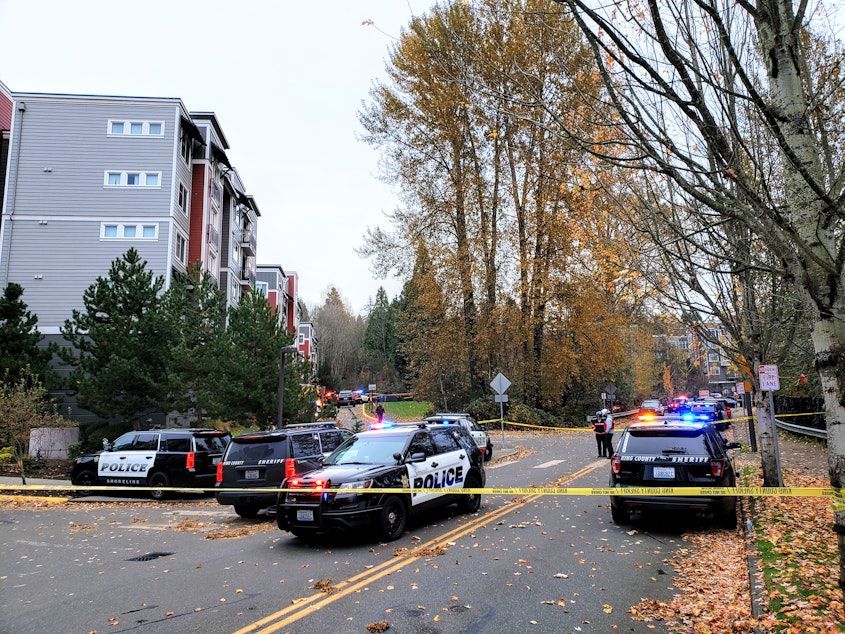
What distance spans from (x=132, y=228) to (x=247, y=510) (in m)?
23.9

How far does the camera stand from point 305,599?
21.0ft

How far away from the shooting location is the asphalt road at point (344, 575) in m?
5.84

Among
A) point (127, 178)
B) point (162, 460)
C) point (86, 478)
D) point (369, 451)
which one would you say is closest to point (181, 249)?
point (127, 178)

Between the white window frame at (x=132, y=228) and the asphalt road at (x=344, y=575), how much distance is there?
22.1 meters

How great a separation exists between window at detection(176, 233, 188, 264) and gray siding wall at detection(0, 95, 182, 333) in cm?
144

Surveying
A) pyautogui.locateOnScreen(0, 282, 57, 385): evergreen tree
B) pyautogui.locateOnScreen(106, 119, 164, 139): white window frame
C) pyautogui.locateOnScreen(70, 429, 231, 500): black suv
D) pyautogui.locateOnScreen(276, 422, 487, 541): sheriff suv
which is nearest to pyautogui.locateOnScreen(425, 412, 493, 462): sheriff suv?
pyautogui.locateOnScreen(70, 429, 231, 500): black suv

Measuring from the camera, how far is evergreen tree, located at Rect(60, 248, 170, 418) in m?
23.3

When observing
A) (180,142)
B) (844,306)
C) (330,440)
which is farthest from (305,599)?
(180,142)

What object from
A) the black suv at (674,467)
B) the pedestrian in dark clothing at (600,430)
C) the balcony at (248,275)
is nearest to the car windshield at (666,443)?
the black suv at (674,467)

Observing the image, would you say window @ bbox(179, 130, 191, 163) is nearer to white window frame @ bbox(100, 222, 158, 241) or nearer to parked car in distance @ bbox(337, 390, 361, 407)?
white window frame @ bbox(100, 222, 158, 241)

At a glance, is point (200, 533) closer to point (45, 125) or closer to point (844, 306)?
point (844, 306)

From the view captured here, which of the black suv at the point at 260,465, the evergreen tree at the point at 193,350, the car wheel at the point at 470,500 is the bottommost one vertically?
the car wheel at the point at 470,500

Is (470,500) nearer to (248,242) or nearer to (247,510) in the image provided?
(247,510)

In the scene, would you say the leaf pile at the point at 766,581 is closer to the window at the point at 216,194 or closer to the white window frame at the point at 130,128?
A: the white window frame at the point at 130,128
